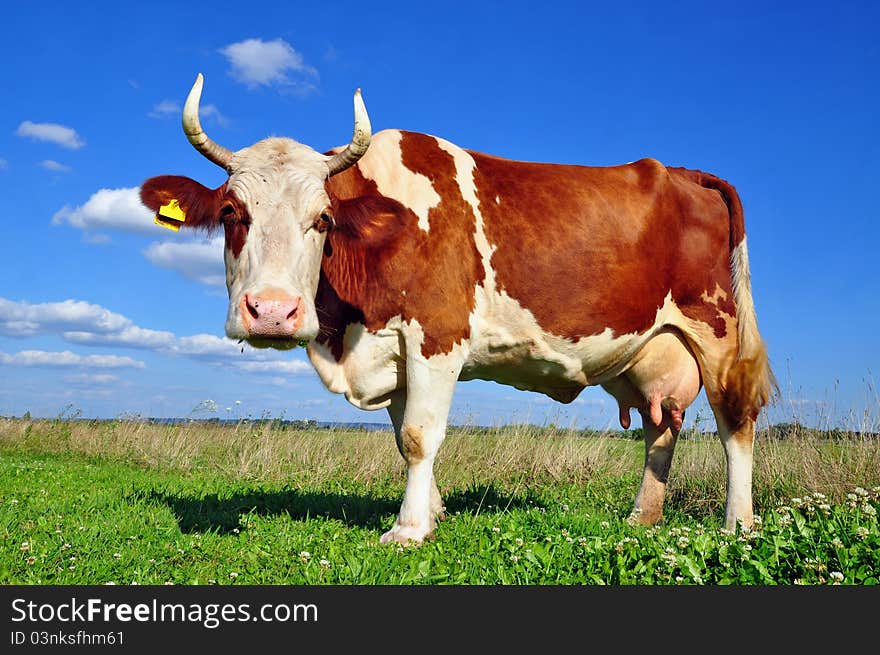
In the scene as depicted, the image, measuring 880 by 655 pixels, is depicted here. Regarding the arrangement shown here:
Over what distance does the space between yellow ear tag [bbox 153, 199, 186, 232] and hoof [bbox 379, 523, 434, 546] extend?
317 centimetres

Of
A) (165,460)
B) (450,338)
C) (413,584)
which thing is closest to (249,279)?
(450,338)

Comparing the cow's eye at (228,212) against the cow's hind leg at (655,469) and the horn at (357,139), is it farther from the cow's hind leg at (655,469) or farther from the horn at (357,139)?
the cow's hind leg at (655,469)

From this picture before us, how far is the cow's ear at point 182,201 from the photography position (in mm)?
6367

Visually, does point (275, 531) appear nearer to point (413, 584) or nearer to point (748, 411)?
point (413, 584)

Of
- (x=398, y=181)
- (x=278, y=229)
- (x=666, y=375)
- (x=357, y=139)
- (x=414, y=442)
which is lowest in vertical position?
(x=414, y=442)

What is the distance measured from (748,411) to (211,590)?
6147 millimetres

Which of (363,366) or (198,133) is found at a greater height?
(198,133)

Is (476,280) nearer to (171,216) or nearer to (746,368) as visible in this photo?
(171,216)

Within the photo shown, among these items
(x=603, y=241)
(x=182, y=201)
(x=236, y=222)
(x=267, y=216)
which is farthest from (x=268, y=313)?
(x=603, y=241)

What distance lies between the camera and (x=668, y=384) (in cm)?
853

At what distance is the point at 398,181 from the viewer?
6891mm

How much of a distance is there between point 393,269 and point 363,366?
0.92 m

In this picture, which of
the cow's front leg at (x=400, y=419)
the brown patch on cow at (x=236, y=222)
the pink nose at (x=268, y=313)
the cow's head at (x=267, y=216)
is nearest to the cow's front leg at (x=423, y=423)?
the cow's front leg at (x=400, y=419)

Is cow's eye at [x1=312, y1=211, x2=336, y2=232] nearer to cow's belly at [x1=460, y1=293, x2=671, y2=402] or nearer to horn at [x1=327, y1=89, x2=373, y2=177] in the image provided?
horn at [x1=327, y1=89, x2=373, y2=177]
